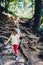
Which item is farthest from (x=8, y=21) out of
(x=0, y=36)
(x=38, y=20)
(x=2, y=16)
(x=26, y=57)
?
(x=26, y=57)

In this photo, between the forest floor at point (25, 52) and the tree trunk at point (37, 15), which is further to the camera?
the tree trunk at point (37, 15)

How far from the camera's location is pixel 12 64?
9.27 meters

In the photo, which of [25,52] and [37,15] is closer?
[25,52]

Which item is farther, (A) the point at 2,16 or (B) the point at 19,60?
(A) the point at 2,16

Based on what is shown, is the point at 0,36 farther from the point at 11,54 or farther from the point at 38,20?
the point at 38,20

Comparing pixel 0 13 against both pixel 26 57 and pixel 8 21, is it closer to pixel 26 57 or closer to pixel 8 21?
pixel 8 21

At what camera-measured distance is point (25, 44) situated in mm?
12398

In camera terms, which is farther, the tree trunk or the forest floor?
the tree trunk

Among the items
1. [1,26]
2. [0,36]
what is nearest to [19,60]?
[0,36]

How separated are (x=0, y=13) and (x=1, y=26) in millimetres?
3812

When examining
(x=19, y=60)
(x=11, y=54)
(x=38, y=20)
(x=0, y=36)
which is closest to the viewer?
(x=19, y=60)

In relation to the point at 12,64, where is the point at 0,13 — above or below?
below

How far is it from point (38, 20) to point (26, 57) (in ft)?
22.7

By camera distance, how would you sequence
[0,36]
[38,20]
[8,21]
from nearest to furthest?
1. [0,36]
2. [38,20]
3. [8,21]
